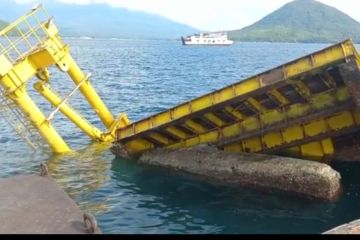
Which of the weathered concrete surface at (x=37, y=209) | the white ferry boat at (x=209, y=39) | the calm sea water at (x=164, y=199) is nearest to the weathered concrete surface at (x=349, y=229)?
the calm sea water at (x=164, y=199)

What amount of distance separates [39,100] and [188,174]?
2008cm

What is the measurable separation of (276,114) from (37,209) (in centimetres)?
796

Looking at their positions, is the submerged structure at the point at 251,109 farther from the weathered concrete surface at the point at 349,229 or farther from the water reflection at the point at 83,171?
the weathered concrete surface at the point at 349,229

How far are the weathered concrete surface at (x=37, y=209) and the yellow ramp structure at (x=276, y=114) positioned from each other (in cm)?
542

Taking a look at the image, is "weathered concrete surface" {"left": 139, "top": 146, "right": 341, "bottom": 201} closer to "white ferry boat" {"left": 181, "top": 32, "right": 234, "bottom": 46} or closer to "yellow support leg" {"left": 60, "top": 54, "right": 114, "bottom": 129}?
"yellow support leg" {"left": 60, "top": 54, "right": 114, "bottom": 129}

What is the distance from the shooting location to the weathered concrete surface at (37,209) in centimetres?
758

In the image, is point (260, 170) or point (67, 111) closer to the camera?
point (260, 170)

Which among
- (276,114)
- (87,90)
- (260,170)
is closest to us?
(260,170)

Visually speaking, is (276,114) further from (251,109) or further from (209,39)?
(209,39)

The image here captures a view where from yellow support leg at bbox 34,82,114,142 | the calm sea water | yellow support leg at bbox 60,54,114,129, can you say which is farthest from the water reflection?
yellow support leg at bbox 60,54,114,129

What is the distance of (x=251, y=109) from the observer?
1412cm

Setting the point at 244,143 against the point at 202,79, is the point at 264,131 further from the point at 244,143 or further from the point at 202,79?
the point at 202,79

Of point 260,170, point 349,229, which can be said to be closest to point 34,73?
point 260,170

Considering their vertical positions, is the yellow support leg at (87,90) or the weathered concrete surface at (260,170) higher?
the yellow support leg at (87,90)
